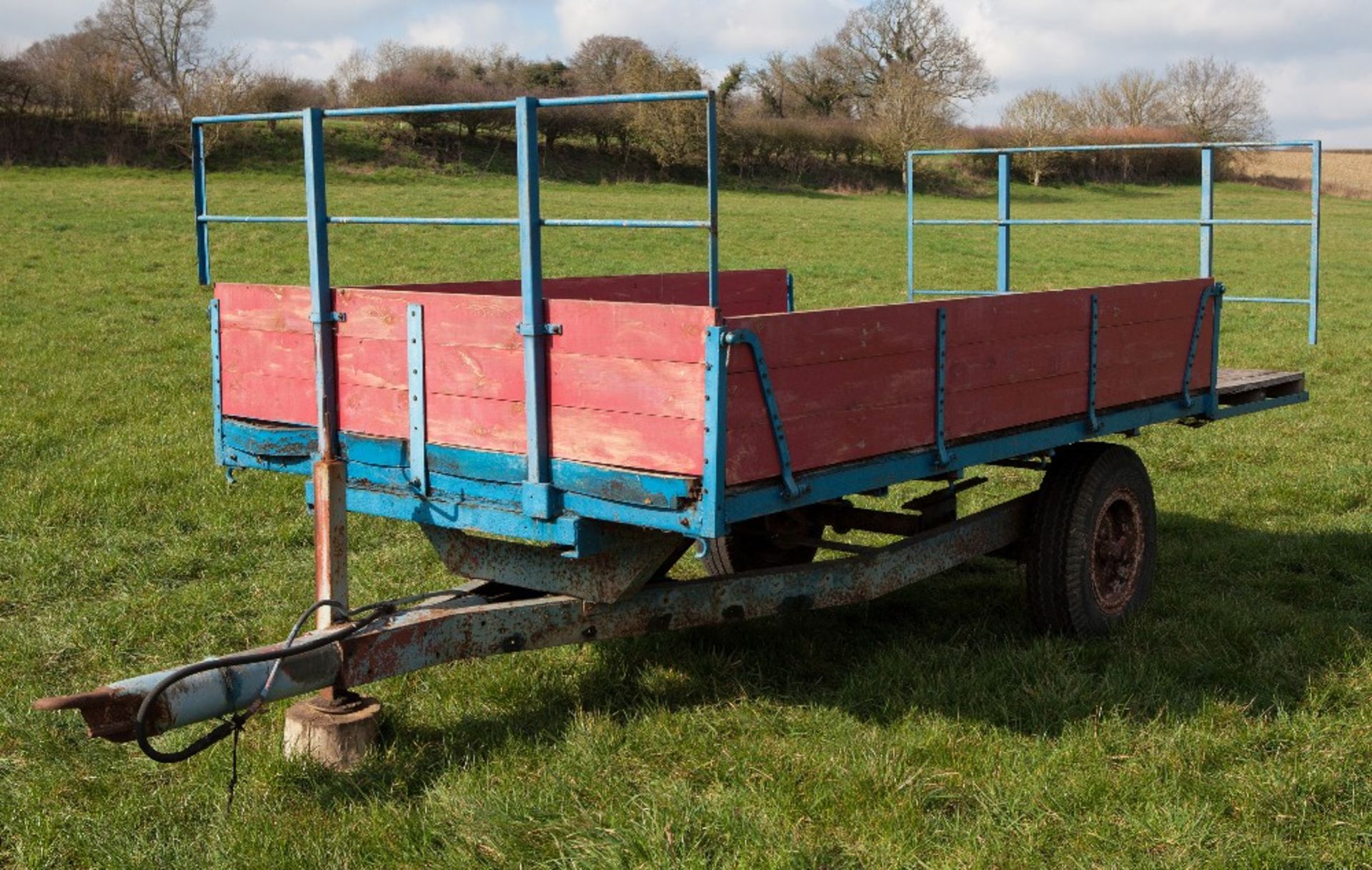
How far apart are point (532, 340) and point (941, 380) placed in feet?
4.50

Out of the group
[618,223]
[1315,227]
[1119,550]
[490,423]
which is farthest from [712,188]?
[1315,227]

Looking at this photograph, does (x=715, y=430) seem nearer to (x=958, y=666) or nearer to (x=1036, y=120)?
(x=958, y=666)

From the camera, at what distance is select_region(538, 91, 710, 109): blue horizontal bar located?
3490 mm

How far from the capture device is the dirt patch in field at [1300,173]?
171 feet

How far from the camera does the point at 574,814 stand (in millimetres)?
3855

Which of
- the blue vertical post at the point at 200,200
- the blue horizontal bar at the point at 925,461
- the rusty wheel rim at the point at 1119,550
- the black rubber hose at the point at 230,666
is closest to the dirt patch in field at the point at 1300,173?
the rusty wheel rim at the point at 1119,550

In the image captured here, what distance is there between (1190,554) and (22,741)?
16.4 feet

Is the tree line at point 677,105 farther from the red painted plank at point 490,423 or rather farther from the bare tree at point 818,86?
the red painted plank at point 490,423

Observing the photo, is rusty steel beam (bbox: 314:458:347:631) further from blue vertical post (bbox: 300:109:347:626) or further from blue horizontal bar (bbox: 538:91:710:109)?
blue horizontal bar (bbox: 538:91:710:109)

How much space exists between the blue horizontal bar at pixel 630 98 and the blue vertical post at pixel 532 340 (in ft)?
0.25

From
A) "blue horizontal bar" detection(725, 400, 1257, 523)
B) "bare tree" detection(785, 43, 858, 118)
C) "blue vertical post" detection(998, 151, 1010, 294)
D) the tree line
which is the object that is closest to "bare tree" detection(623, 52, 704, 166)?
the tree line

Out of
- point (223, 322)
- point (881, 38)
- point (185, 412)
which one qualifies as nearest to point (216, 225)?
point (185, 412)

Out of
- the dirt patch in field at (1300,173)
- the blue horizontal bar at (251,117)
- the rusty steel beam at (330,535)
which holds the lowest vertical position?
the rusty steel beam at (330,535)

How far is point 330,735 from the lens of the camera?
4141 millimetres
